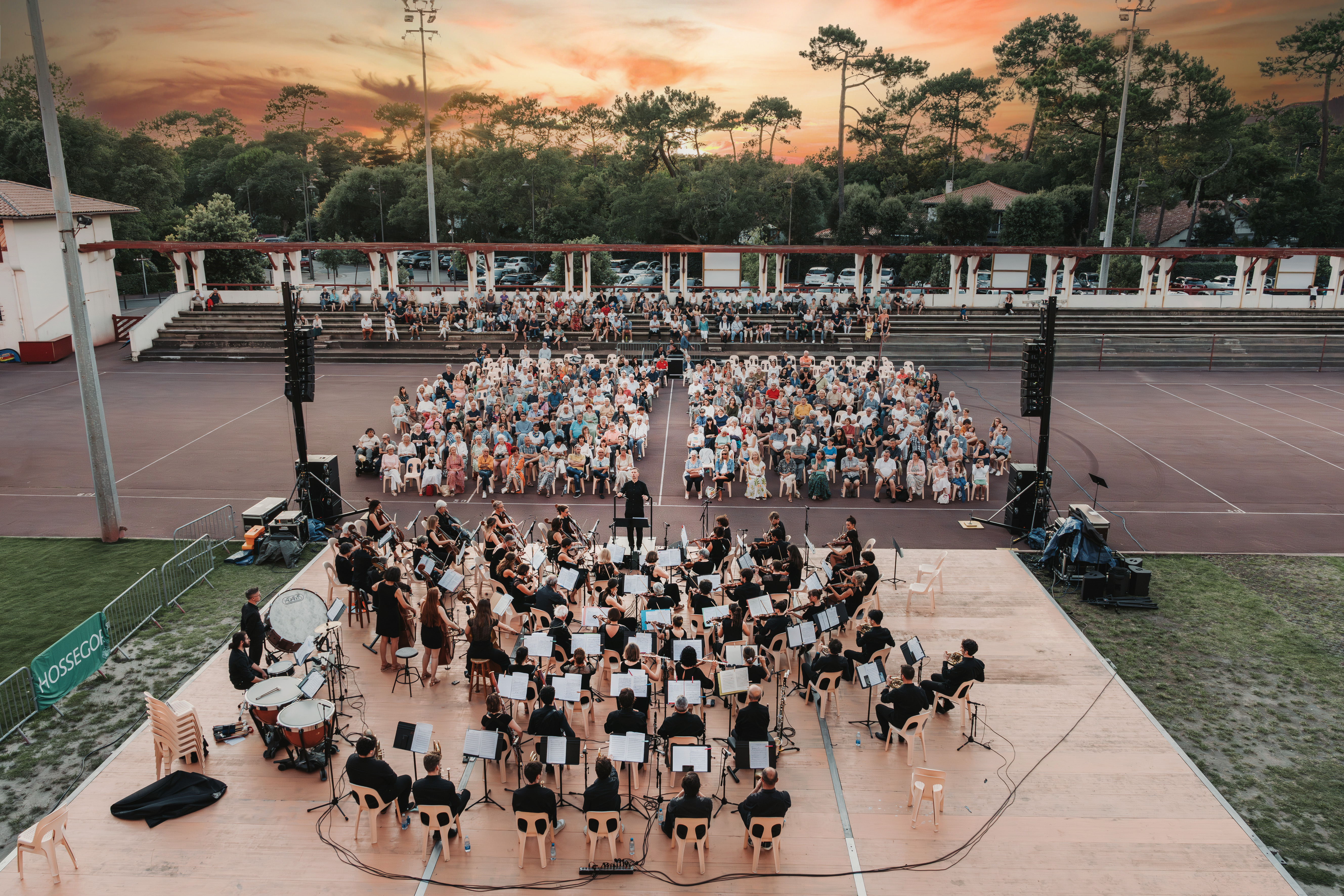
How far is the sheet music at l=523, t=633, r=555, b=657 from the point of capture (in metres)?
8.93

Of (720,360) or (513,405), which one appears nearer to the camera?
(513,405)

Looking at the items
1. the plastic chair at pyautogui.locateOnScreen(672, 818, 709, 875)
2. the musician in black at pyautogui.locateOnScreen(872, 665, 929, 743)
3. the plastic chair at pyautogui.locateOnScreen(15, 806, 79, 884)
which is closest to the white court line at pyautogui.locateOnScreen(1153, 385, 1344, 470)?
the musician in black at pyautogui.locateOnScreen(872, 665, 929, 743)

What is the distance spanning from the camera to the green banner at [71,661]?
30.4 ft

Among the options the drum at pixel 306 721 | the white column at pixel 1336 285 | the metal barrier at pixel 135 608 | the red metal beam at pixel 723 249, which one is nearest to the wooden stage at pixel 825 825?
the drum at pixel 306 721

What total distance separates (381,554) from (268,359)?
23374mm

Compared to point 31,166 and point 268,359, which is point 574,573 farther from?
point 31,166

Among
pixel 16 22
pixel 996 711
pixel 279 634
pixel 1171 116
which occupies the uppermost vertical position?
pixel 1171 116

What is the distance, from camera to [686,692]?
26.9 feet

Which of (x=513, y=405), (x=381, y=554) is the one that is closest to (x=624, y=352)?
(x=513, y=405)

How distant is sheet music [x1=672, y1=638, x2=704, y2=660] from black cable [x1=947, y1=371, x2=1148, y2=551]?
7.87 metres

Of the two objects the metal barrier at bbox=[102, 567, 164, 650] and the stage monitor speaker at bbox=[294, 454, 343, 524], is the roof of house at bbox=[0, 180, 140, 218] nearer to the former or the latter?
the stage monitor speaker at bbox=[294, 454, 343, 524]

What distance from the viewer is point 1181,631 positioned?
1173cm

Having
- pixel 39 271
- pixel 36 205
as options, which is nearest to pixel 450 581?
pixel 39 271

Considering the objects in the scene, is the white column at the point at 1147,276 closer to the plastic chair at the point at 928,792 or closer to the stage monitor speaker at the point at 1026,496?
the stage monitor speaker at the point at 1026,496
